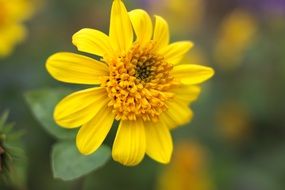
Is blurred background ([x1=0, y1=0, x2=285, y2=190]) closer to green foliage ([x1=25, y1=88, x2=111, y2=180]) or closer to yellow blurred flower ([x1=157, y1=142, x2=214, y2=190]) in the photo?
yellow blurred flower ([x1=157, y1=142, x2=214, y2=190])

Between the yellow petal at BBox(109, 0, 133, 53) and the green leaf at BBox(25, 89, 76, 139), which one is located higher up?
the yellow petal at BBox(109, 0, 133, 53)

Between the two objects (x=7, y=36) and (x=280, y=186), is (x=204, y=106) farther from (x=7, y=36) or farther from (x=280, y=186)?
(x=7, y=36)

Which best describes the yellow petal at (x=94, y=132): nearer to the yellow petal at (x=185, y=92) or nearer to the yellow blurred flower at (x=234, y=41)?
the yellow petal at (x=185, y=92)

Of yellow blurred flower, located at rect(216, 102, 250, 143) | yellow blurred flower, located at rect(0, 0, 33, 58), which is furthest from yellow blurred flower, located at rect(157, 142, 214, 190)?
yellow blurred flower, located at rect(0, 0, 33, 58)

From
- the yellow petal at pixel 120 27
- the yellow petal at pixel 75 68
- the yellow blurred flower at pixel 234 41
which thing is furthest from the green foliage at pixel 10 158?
the yellow blurred flower at pixel 234 41

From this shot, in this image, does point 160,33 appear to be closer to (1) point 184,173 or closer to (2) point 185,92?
(2) point 185,92

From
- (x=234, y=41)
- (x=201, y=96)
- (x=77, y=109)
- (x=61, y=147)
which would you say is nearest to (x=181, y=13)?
(x=234, y=41)
